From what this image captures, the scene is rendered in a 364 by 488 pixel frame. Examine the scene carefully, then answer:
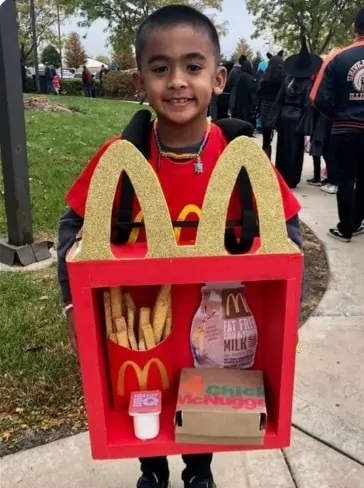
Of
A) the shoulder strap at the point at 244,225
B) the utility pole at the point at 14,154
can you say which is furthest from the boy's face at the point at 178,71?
the utility pole at the point at 14,154

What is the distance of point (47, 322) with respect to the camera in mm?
3340

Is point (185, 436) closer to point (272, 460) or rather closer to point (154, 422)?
point (154, 422)

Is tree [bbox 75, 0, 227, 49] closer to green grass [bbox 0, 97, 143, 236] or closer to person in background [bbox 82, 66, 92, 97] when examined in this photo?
person in background [bbox 82, 66, 92, 97]

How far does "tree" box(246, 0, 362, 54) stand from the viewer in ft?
98.3

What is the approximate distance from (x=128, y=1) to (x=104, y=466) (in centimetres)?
4131

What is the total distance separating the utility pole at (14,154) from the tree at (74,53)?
2467 inches

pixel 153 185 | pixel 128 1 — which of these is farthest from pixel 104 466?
pixel 128 1

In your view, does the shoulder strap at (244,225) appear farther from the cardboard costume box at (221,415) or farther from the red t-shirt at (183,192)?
the cardboard costume box at (221,415)

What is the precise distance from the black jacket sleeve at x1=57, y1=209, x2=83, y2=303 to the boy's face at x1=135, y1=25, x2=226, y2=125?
38cm

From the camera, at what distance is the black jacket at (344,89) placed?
4781mm

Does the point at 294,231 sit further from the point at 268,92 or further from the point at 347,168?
the point at 268,92

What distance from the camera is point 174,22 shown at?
1.51m

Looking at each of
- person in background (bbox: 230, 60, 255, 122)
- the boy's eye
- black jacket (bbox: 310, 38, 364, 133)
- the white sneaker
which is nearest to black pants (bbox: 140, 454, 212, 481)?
the boy's eye

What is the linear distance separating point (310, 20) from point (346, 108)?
96.6ft
